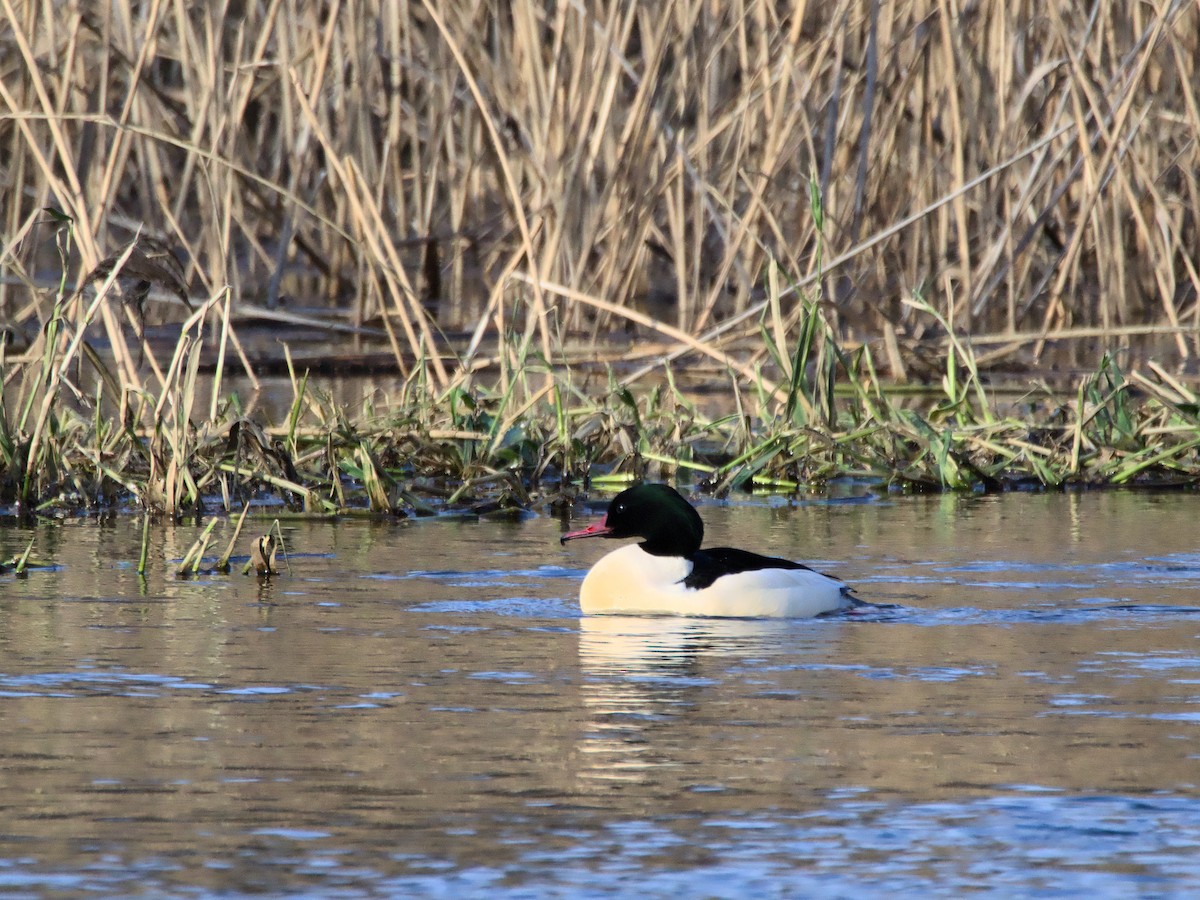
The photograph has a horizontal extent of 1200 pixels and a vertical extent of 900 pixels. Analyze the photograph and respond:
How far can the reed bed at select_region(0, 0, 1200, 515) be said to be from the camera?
781 cm

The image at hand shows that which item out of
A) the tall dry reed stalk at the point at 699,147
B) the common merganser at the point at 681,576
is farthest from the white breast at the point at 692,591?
the tall dry reed stalk at the point at 699,147

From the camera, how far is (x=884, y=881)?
3.22m

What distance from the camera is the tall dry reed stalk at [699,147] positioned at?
10.2 m

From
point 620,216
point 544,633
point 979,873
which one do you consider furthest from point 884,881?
point 620,216

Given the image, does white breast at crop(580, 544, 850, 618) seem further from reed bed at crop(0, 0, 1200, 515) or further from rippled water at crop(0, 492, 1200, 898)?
reed bed at crop(0, 0, 1200, 515)

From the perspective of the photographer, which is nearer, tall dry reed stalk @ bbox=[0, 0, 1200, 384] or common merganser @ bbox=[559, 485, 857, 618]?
common merganser @ bbox=[559, 485, 857, 618]

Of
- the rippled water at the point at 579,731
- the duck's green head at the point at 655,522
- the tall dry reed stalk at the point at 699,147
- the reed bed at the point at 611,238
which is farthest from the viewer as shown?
the tall dry reed stalk at the point at 699,147

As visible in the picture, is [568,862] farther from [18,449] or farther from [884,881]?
[18,449]

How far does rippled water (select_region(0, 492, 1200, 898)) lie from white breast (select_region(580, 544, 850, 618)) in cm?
6

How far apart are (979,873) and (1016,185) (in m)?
8.96

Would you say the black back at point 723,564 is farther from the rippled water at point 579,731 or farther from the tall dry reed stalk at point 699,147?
the tall dry reed stalk at point 699,147

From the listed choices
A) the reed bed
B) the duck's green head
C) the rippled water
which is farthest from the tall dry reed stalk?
the rippled water

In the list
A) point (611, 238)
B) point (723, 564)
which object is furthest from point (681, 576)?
point (611, 238)

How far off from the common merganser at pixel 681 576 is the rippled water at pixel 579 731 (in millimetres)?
74
